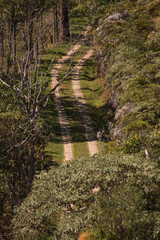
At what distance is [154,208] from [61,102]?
19178mm

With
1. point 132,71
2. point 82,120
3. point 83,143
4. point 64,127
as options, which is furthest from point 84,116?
point 132,71

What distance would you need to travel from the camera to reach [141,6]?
34969mm

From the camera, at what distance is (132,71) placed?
2102 centimetres

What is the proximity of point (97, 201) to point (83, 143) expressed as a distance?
12.7 meters

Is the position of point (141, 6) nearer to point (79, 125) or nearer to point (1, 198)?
point (79, 125)

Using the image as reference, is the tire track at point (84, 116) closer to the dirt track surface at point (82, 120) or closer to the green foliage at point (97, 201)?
the dirt track surface at point (82, 120)

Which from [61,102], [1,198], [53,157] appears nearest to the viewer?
[1,198]

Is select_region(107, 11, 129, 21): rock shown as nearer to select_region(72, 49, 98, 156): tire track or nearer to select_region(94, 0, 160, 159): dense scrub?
select_region(94, 0, 160, 159): dense scrub

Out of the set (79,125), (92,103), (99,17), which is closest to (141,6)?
(99,17)

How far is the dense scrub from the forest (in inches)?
2.5

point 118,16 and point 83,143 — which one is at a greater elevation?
point 118,16

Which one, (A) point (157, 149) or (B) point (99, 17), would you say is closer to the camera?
(A) point (157, 149)

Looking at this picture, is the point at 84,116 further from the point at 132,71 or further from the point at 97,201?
the point at 97,201

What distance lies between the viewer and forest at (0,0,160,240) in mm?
7887
